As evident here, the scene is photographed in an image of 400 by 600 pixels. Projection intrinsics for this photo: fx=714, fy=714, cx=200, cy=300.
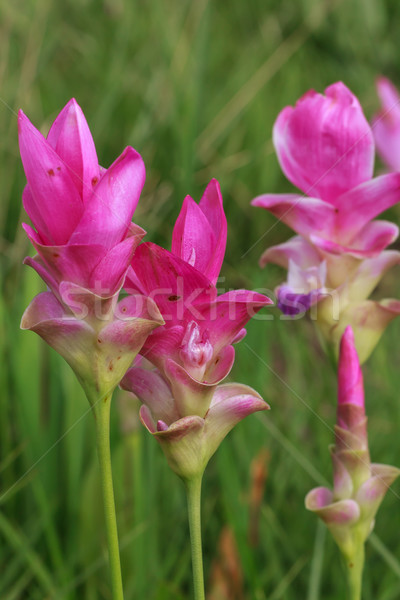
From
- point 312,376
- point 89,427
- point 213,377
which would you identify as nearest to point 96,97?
point 312,376

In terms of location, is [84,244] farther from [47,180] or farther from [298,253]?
[298,253]

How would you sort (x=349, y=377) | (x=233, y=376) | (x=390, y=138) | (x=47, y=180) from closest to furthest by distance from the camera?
(x=47, y=180)
(x=349, y=377)
(x=233, y=376)
(x=390, y=138)

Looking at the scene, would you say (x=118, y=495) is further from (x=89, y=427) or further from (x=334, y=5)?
(x=334, y=5)

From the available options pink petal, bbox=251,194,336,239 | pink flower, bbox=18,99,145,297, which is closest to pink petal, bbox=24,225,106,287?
pink flower, bbox=18,99,145,297

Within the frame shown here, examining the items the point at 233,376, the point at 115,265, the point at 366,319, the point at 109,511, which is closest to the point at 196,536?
the point at 109,511

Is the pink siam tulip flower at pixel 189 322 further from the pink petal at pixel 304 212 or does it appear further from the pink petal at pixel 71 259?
the pink petal at pixel 304 212

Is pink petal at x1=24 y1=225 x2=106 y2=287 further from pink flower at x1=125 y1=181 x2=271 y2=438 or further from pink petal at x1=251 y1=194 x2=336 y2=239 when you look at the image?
pink petal at x1=251 y1=194 x2=336 y2=239

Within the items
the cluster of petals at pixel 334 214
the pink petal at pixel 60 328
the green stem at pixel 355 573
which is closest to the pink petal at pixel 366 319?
the cluster of petals at pixel 334 214

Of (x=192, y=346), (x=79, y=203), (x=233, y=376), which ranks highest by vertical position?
(x=79, y=203)
